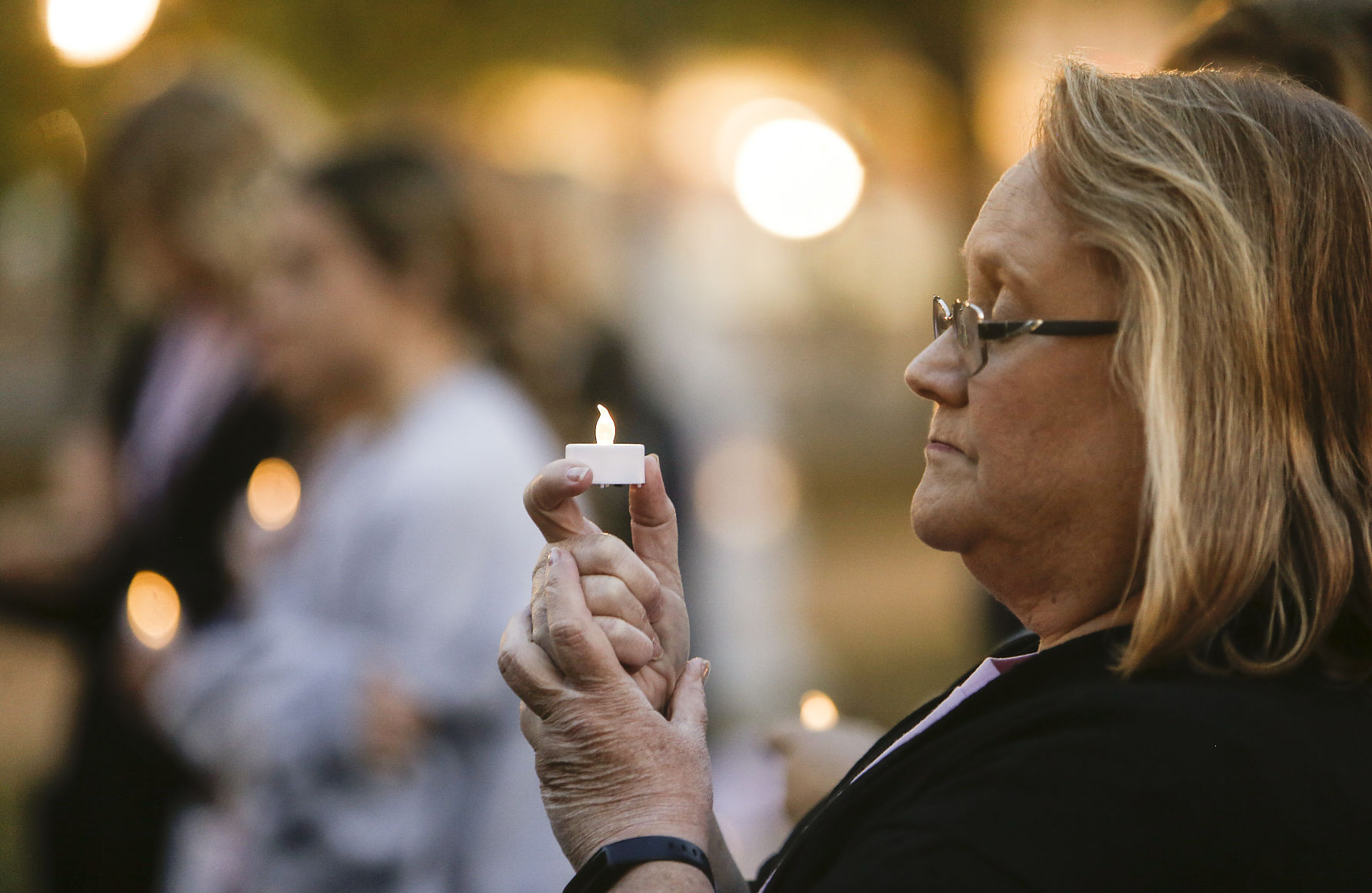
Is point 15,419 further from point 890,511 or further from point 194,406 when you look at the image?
point 890,511

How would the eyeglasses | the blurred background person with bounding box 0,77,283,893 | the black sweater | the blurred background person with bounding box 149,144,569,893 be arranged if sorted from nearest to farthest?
the black sweater
the eyeglasses
the blurred background person with bounding box 149,144,569,893
the blurred background person with bounding box 0,77,283,893

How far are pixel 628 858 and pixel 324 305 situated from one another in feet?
7.05

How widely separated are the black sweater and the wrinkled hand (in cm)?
44

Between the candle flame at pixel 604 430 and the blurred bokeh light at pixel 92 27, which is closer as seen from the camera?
the candle flame at pixel 604 430

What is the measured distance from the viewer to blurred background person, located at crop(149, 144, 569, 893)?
2.74 metres

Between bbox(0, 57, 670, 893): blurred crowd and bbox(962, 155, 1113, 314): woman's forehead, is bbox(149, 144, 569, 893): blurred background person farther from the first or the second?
bbox(962, 155, 1113, 314): woman's forehead

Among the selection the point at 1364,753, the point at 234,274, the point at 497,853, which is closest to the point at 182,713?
the point at 497,853

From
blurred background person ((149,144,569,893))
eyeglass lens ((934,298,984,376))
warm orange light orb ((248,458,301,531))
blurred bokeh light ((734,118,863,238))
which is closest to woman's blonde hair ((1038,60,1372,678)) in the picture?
eyeglass lens ((934,298,984,376))

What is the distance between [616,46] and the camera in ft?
30.7

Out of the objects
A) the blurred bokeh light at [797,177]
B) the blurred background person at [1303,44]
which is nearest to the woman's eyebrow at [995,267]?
the blurred background person at [1303,44]

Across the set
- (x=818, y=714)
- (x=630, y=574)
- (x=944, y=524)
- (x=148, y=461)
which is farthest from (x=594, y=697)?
(x=148, y=461)

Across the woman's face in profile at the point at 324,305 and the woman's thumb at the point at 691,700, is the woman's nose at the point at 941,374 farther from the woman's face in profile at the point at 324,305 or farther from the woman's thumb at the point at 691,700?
the woman's face in profile at the point at 324,305

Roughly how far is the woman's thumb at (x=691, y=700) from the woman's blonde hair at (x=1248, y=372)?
0.59 metres

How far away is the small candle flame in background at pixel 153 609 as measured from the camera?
3064 millimetres
